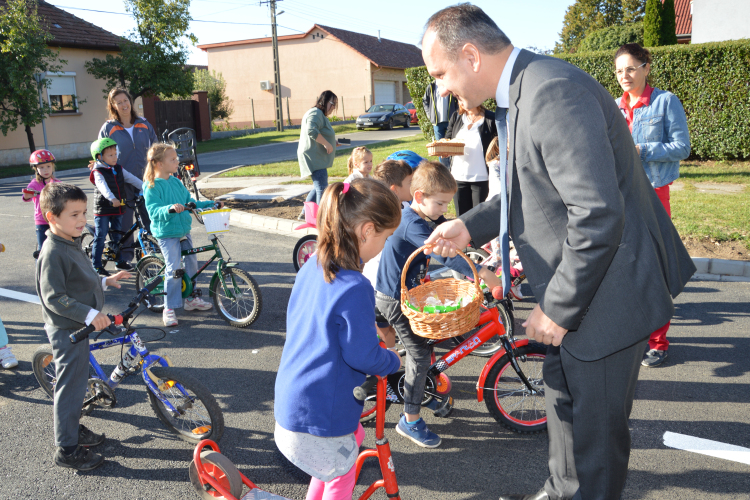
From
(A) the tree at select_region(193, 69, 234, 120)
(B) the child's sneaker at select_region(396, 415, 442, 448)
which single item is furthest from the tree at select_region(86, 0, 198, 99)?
(B) the child's sneaker at select_region(396, 415, 442, 448)

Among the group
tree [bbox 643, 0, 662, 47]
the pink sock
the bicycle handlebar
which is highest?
tree [bbox 643, 0, 662, 47]

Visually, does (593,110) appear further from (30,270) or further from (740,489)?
(30,270)

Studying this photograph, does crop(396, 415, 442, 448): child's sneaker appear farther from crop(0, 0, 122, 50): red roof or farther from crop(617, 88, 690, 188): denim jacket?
crop(0, 0, 122, 50): red roof

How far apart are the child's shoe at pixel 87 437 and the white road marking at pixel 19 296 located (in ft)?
11.8

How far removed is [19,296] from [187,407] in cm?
435

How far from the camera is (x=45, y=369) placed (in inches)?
156

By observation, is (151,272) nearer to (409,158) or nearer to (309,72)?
(409,158)

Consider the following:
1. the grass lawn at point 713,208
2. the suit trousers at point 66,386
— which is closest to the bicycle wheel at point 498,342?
the suit trousers at point 66,386

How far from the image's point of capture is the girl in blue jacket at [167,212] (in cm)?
516

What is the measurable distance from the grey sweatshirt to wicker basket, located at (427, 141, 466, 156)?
3.33 meters

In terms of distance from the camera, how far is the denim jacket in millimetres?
4219

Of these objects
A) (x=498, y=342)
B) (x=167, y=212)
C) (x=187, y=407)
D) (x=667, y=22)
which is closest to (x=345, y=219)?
(x=187, y=407)

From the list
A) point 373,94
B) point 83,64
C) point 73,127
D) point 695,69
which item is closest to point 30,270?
point 695,69

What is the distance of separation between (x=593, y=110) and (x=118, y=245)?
672cm
